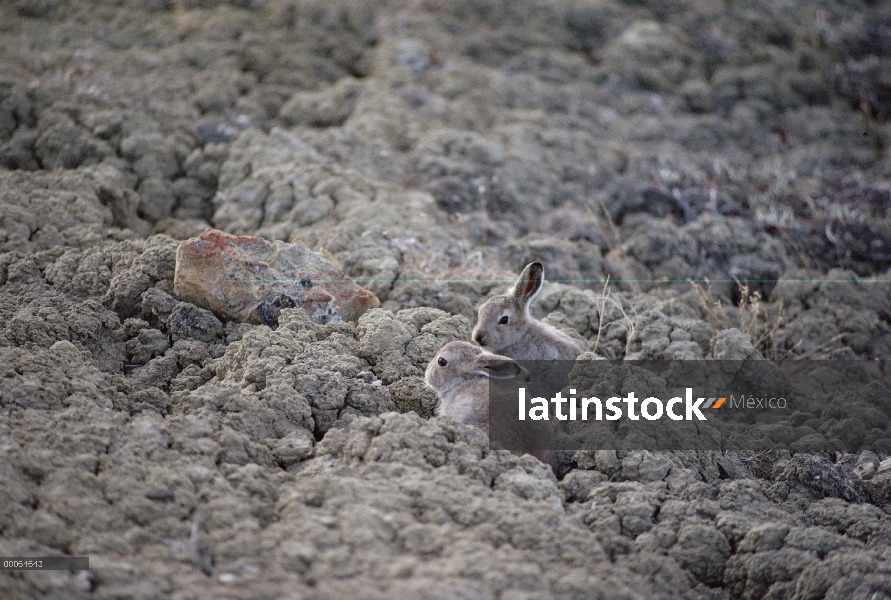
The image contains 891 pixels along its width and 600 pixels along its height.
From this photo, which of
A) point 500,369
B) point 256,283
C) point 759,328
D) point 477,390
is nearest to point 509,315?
point 500,369

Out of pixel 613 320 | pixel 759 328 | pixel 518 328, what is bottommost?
pixel 759 328

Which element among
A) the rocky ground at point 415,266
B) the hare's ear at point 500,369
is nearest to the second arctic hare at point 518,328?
the rocky ground at point 415,266

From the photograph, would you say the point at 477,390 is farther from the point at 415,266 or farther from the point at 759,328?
the point at 759,328

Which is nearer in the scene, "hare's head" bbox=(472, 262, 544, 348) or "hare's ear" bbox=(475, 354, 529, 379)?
"hare's ear" bbox=(475, 354, 529, 379)

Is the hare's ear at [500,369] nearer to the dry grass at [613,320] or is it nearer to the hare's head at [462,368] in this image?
the hare's head at [462,368]

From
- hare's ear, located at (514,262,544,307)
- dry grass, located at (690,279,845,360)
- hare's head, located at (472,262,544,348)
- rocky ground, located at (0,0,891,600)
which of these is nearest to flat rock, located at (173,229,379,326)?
rocky ground, located at (0,0,891,600)

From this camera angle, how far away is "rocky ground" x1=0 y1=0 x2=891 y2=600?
3592 mm

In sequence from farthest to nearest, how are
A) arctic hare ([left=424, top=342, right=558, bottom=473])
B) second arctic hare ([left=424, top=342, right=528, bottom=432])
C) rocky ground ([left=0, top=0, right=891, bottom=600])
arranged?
second arctic hare ([left=424, top=342, right=528, bottom=432]), arctic hare ([left=424, top=342, right=558, bottom=473]), rocky ground ([left=0, top=0, right=891, bottom=600])

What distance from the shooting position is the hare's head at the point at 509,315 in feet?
19.5

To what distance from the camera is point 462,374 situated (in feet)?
16.9

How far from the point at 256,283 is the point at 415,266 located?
1.64 metres

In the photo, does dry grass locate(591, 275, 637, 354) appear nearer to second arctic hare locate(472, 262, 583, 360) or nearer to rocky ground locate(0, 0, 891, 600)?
rocky ground locate(0, 0, 891, 600)

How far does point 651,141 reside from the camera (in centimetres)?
1043

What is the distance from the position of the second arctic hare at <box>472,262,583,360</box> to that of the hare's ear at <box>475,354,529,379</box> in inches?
33.0
